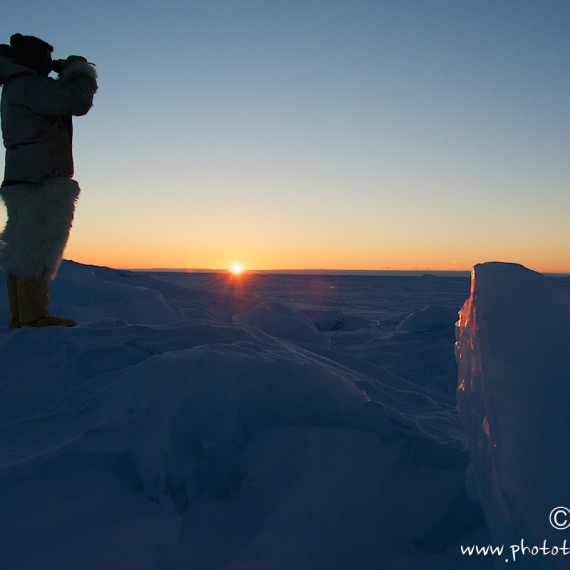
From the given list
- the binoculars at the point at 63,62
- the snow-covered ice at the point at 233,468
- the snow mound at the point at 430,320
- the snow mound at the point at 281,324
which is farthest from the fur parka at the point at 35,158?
the snow mound at the point at 430,320

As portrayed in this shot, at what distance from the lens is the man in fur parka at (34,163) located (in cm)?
246

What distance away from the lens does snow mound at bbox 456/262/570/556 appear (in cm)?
94

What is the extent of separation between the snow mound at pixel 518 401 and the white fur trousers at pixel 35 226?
2125 millimetres

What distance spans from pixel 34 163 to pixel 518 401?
2.51 metres

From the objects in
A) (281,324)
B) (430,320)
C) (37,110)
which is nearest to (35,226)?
(37,110)

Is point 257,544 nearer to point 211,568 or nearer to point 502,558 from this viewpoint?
point 211,568

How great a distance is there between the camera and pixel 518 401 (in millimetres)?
1052

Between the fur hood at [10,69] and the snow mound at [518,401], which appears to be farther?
the fur hood at [10,69]

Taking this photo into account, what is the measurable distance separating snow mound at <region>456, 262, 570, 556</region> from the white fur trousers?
2.12 metres

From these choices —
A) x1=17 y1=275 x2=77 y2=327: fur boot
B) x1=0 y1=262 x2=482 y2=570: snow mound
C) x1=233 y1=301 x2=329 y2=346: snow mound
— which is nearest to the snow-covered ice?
x1=0 y1=262 x2=482 y2=570: snow mound

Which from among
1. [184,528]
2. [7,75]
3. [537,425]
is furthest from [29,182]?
[537,425]

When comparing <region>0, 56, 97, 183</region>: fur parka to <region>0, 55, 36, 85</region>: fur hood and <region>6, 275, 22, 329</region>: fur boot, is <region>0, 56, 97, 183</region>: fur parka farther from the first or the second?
<region>6, 275, 22, 329</region>: fur boot

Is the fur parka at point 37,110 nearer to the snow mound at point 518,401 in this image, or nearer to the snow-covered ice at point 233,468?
the snow-covered ice at point 233,468

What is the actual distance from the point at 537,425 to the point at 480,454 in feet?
0.70
